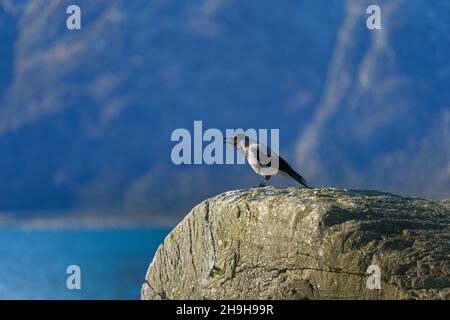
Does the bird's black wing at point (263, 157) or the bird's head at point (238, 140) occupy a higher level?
the bird's head at point (238, 140)

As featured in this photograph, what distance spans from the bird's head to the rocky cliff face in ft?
7.53

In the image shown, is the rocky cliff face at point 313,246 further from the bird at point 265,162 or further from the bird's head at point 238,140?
the bird's head at point 238,140

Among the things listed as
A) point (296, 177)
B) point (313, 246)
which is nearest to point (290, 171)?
point (296, 177)

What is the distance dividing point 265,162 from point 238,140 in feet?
3.14

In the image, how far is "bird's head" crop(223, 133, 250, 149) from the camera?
14.6 metres

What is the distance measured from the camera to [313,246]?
424 inches

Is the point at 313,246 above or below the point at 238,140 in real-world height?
below

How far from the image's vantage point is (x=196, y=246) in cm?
1267

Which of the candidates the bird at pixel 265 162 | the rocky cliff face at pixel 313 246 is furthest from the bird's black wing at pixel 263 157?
the rocky cliff face at pixel 313 246

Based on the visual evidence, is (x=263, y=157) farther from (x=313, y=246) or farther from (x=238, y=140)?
(x=313, y=246)

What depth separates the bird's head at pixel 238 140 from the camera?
577 inches
